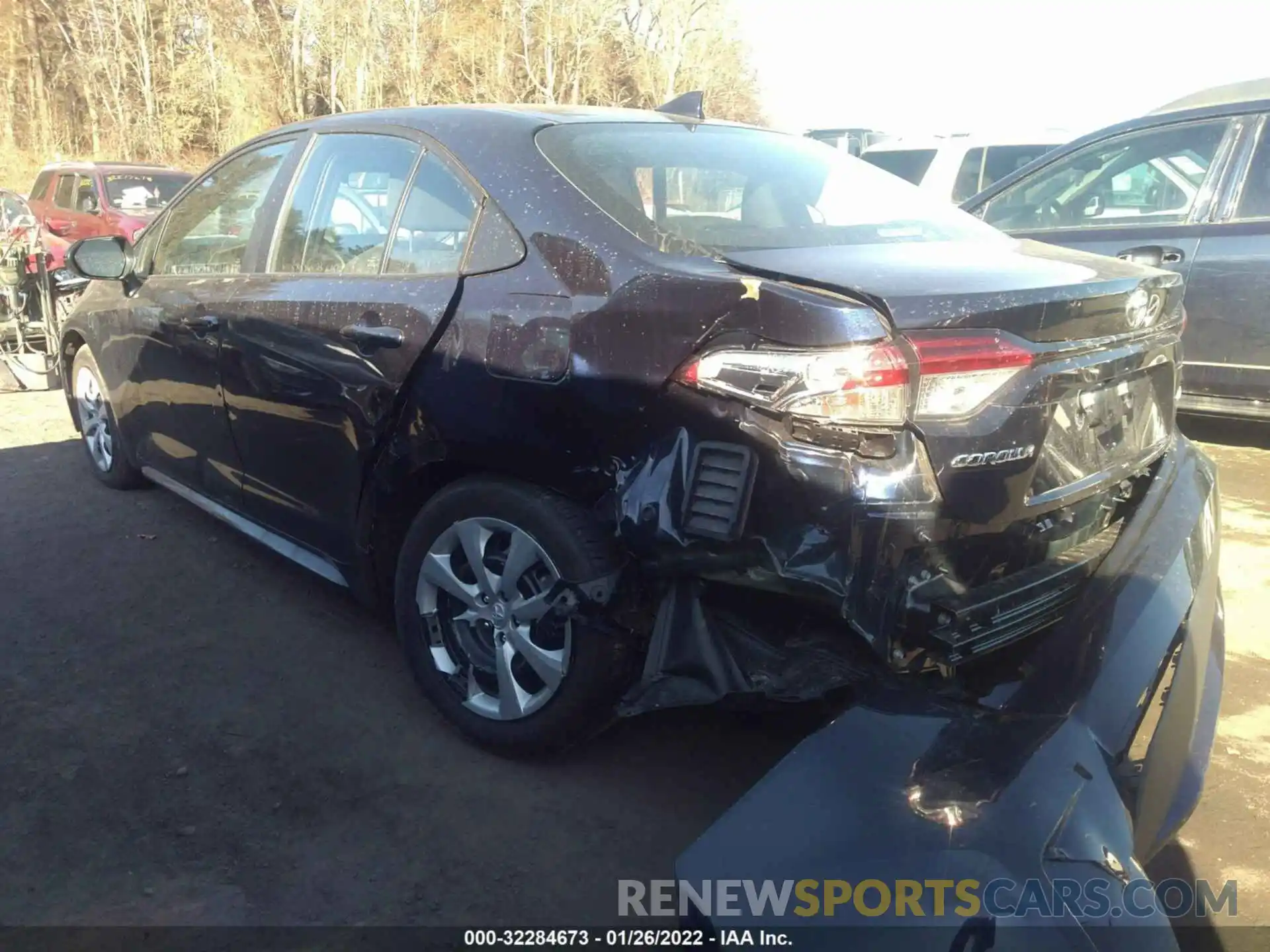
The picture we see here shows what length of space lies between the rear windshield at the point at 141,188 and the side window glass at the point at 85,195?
0.21 m

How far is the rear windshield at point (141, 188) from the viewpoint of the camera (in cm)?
1305

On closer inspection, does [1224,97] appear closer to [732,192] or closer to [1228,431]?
[1228,431]

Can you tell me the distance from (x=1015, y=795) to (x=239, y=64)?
3126 centimetres

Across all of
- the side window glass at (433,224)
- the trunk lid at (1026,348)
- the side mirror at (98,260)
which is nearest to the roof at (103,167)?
the side mirror at (98,260)

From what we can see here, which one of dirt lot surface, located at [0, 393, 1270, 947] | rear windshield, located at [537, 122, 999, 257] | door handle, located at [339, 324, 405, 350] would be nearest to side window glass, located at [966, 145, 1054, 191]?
dirt lot surface, located at [0, 393, 1270, 947]

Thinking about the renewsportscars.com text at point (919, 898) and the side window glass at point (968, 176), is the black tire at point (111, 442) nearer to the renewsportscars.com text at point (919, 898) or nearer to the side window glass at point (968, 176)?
the renewsportscars.com text at point (919, 898)

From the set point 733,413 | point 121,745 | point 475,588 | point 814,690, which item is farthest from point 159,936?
point 733,413

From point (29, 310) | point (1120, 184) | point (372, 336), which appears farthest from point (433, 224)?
point (29, 310)

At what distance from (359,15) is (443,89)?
341 cm

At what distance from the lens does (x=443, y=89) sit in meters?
30.4

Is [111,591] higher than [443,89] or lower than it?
lower

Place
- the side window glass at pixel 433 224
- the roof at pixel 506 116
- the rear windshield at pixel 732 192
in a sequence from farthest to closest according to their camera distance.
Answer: the roof at pixel 506 116, the side window glass at pixel 433 224, the rear windshield at pixel 732 192

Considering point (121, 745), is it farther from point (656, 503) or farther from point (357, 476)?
point (656, 503)

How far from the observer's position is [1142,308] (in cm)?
247
